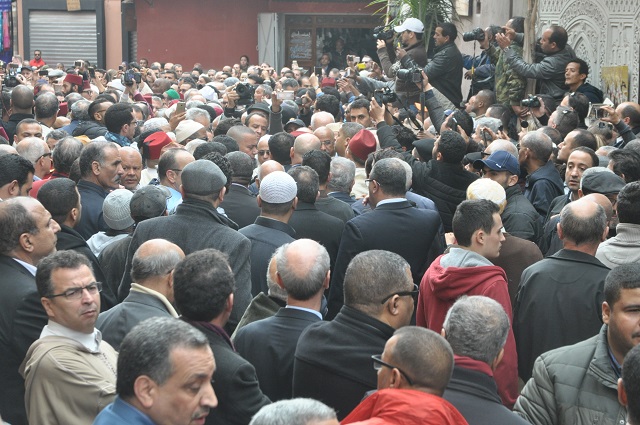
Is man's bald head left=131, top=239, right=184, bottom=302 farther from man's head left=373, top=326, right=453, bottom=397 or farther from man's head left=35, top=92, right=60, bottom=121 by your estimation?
man's head left=35, top=92, right=60, bottom=121

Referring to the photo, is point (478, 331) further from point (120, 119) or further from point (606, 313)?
point (120, 119)

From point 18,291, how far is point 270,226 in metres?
1.83

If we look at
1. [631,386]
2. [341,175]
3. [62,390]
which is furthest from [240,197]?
[631,386]

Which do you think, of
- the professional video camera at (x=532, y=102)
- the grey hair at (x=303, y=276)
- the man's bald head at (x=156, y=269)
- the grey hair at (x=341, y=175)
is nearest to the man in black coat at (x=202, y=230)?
the man's bald head at (x=156, y=269)

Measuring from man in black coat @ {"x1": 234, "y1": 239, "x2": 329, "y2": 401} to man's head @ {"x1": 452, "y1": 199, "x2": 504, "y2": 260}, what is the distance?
33.8 inches

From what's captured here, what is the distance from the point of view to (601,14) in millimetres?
11516

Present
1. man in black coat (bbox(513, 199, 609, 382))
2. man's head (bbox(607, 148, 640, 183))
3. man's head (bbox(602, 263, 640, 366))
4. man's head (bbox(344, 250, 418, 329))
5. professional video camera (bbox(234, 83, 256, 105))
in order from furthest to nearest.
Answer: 1. professional video camera (bbox(234, 83, 256, 105))
2. man's head (bbox(607, 148, 640, 183))
3. man in black coat (bbox(513, 199, 609, 382))
4. man's head (bbox(344, 250, 418, 329))
5. man's head (bbox(602, 263, 640, 366))

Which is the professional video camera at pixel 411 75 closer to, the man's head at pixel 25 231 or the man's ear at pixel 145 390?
the man's head at pixel 25 231

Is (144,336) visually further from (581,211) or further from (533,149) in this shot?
(533,149)

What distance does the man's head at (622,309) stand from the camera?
4.13 meters

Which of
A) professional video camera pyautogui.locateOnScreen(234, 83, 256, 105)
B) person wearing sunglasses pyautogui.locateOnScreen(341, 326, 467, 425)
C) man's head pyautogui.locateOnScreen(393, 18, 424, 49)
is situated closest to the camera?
person wearing sunglasses pyautogui.locateOnScreen(341, 326, 467, 425)

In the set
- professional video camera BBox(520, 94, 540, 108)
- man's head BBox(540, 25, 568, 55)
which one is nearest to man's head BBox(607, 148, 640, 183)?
professional video camera BBox(520, 94, 540, 108)

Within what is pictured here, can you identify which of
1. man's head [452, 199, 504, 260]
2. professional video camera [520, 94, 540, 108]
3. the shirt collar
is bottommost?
the shirt collar

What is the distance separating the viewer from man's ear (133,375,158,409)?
3.21 m
